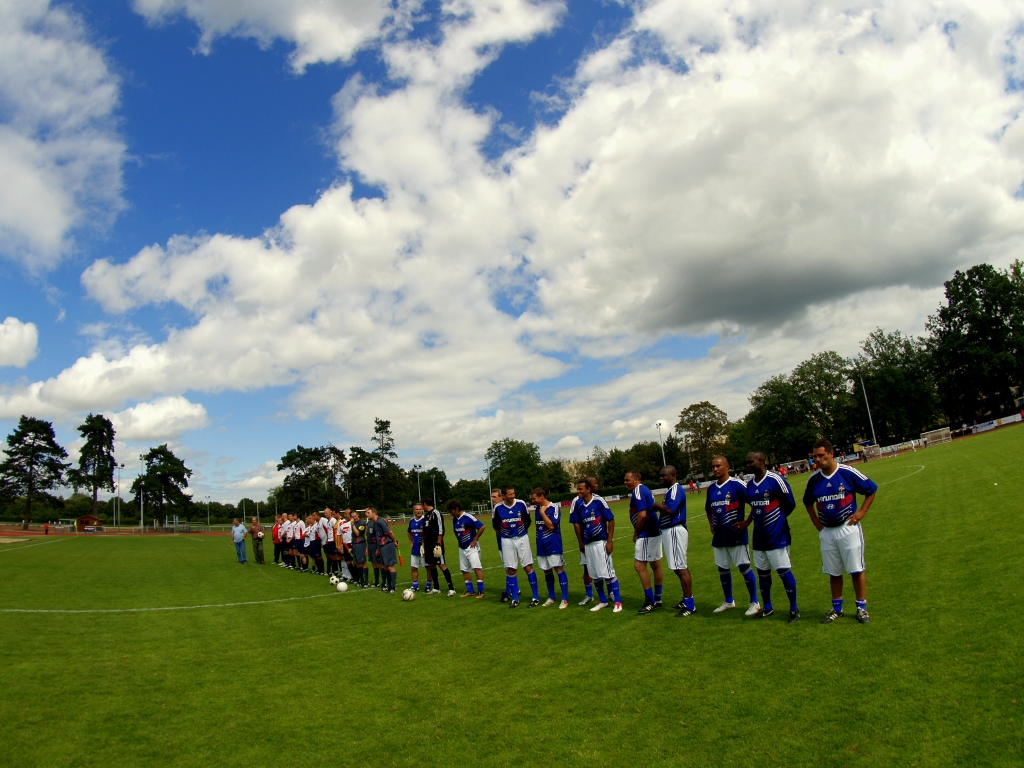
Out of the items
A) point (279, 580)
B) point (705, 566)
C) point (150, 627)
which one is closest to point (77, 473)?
point (279, 580)

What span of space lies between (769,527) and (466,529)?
229 inches

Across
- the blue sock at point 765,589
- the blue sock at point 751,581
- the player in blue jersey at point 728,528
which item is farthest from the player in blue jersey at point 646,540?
the blue sock at point 765,589

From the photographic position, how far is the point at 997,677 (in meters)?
4.67

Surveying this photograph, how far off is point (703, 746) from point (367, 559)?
11897 millimetres

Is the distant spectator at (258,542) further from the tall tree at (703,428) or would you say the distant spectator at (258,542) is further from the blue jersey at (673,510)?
the tall tree at (703,428)

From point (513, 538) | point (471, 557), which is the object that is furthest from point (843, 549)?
point (471, 557)

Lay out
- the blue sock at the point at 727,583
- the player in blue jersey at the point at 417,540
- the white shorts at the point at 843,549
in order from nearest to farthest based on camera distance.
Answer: the white shorts at the point at 843,549 → the blue sock at the point at 727,583 → the player in blue jersey at the point at 417,540

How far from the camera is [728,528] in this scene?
7.76 m

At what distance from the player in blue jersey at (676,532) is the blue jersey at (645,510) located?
2.9 inches

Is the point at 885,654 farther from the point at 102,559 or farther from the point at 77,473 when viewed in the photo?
the point at 77,473

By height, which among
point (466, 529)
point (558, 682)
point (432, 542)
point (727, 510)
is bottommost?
point (558, 682)

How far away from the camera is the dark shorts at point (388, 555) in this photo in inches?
528

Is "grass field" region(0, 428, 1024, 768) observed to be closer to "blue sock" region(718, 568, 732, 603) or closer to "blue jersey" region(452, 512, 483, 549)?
"blue sock" region(718, 568, 732, 603)

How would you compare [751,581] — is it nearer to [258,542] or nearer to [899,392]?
[258,542]
